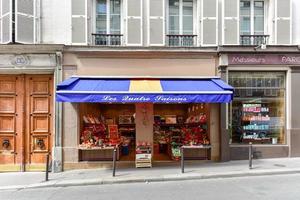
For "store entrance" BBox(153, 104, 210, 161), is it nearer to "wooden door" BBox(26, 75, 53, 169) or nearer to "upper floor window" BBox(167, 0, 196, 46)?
"upper floor window" BBox(167, 0, 196, 46)

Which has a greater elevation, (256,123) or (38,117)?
(38,117)

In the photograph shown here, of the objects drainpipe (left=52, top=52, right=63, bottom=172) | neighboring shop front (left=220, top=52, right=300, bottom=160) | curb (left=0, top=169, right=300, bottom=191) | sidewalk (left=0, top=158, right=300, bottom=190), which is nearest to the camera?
curb (left=0, top=169, right=300, bottom=191)

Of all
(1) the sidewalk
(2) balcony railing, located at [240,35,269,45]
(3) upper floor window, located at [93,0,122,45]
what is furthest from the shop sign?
(2) balcony railing, located at [240,35,269,45]

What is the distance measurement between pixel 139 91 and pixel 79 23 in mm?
3597

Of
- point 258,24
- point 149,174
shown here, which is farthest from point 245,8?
point 149,174

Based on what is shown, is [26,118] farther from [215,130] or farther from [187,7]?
[187,7]

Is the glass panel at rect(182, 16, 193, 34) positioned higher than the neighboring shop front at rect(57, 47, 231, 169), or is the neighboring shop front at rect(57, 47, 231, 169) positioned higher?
the glass panel at rect(182, 16, 193, 34)

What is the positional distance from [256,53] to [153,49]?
382cm

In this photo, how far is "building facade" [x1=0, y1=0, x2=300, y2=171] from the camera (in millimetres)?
13320

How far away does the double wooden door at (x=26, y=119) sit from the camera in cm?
1357

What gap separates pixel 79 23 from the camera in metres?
13.5

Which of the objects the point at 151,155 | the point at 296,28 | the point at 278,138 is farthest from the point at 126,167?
the point at 296,28

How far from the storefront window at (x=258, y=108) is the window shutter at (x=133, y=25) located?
12.7 ft

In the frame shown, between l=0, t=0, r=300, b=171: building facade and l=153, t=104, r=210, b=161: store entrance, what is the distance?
235mm
